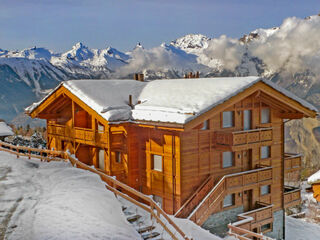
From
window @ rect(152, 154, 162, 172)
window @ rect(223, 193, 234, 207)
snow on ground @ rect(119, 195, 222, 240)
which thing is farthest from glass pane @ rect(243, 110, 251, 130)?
snow on ground @ rect(119, 195, 222, 240)

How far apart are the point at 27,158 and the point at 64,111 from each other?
5.13 meters

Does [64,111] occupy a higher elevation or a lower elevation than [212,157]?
higher

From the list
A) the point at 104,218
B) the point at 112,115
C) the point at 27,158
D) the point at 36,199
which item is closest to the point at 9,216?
the point at 36,199

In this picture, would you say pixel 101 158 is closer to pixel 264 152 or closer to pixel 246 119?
pixel 246 119

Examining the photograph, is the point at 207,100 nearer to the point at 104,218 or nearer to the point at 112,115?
the point at 112,115

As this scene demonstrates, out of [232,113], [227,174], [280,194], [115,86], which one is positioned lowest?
[280,194]

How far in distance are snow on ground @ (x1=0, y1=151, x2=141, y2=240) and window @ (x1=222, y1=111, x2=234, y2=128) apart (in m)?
9.23

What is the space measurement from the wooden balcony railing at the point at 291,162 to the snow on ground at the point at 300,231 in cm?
473

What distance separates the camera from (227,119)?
23156 millimetres

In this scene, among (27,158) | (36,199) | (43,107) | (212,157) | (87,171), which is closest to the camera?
(36,199)

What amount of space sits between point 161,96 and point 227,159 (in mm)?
5694

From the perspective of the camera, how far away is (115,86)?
2592cm

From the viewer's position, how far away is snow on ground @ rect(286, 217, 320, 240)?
26828 mm

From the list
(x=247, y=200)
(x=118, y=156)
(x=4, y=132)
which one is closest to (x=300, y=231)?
(x=247, y=200)
